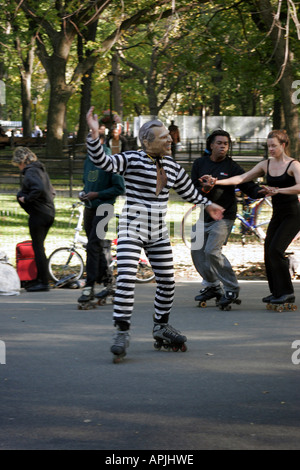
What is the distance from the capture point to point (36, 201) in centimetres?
1073

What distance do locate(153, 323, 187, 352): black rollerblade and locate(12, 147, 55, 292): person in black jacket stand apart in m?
4.04

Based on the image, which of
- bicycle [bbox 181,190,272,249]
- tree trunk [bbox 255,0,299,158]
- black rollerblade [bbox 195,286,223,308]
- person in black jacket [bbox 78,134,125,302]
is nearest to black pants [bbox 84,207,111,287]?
person in black jacket [bbox 78,134,125,302]

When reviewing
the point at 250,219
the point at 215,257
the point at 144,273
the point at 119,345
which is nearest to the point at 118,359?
the point at 119,345

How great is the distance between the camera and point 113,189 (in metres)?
9.30

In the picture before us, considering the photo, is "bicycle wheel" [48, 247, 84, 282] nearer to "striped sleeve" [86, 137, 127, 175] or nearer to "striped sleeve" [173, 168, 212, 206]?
"striped sleeve" [173, 168, 212, 206]

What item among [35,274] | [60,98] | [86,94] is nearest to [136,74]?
[86,94]

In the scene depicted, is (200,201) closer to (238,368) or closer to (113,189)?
(238,368)

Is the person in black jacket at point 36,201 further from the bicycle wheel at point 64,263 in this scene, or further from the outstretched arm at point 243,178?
the outstretched arm at point 243,178

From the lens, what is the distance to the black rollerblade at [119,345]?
656cm

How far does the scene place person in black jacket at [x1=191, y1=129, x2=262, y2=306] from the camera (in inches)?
351

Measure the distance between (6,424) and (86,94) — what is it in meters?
33.1

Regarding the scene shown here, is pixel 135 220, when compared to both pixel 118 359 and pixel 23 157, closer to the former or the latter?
pixel 118 359

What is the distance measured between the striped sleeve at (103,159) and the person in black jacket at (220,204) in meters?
2.43

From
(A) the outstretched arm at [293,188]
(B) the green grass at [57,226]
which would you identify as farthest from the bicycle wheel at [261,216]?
(A) the outstretched arm at [293,188]
